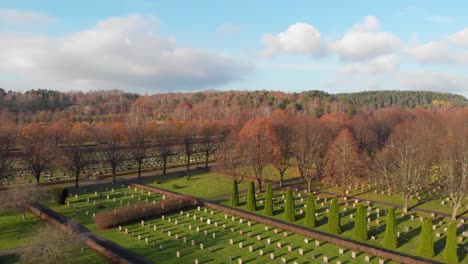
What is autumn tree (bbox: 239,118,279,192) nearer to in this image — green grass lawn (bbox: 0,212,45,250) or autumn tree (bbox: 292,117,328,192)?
autumn tree (bbox: 292,117,328,192)

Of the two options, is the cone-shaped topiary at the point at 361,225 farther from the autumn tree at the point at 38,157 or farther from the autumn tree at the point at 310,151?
the autumn tree at the point at 38,157

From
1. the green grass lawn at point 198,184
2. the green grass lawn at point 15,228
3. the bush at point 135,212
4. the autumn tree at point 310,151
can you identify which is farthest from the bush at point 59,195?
the autumn tree at point 310,151

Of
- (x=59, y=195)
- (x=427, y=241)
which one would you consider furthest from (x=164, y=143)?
(x=427, y=241)

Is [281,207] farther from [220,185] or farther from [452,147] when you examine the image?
[452,147]

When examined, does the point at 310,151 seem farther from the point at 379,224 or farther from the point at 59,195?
the point at 59,195

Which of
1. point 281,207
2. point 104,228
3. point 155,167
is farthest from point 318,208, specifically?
point 155,167

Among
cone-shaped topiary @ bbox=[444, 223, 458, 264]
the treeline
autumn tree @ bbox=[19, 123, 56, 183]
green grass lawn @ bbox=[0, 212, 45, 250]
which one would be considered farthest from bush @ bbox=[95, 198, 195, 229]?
the treeline
